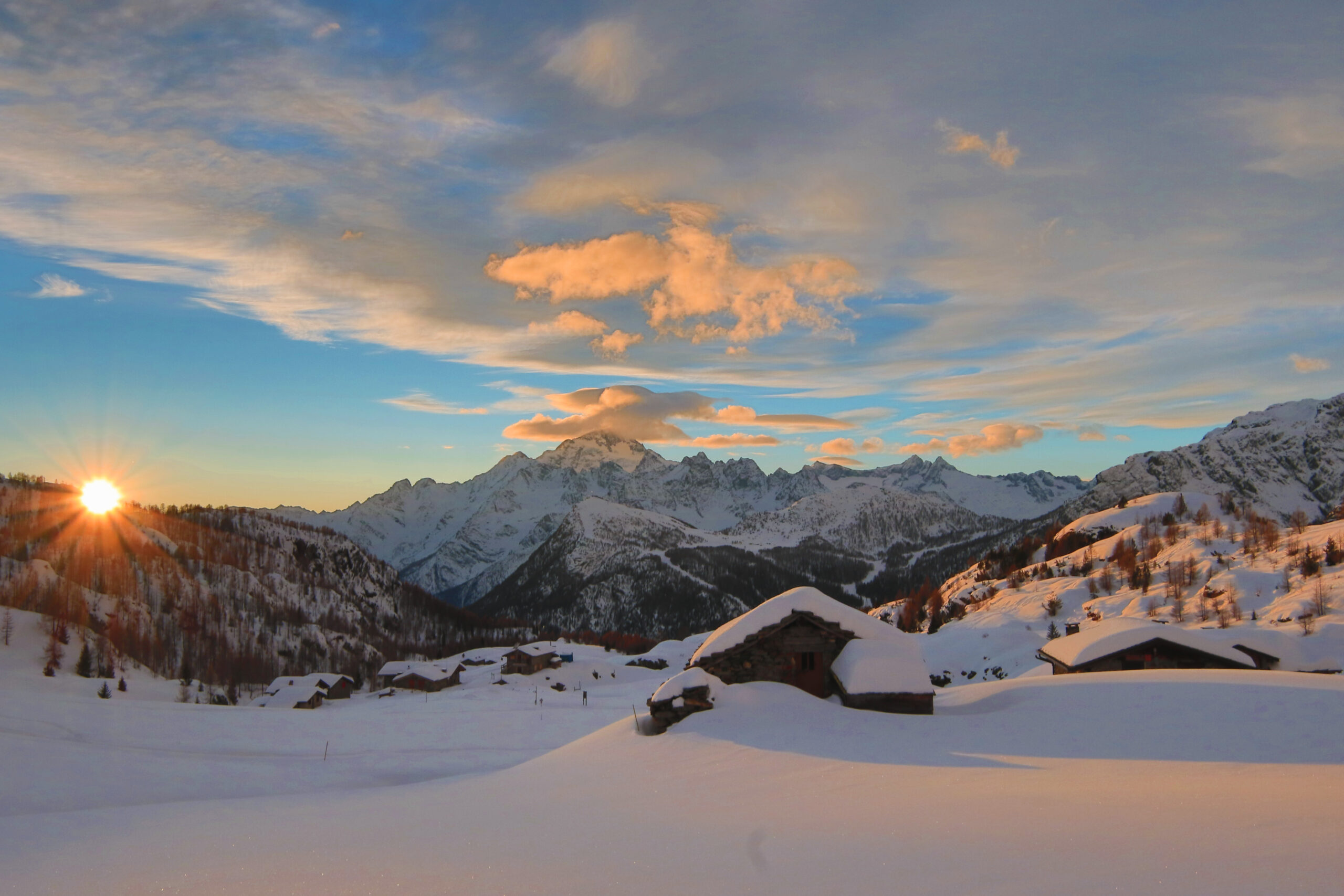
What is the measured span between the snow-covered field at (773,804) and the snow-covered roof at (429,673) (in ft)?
217

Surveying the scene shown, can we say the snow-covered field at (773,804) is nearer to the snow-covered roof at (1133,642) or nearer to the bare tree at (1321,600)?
the snow-covered roof at (1133,642)

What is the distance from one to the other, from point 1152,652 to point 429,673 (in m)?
85.9

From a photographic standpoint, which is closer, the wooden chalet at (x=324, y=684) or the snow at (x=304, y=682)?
the snow at (x=304, y=682)

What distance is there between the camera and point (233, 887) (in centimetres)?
940

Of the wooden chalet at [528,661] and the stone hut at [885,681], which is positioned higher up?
the stone hut at [885,681]

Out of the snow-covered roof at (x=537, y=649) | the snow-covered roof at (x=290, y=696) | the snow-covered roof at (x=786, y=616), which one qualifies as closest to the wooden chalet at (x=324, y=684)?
the snow-covered roof at (x=290, y=696)

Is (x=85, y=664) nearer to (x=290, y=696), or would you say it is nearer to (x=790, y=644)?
(x=290, y=696)

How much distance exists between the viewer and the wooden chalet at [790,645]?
25.4m

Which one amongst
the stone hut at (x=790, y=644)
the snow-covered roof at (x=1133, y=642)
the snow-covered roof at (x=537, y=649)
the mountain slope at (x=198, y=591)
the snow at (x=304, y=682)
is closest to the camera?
the stone hut at (x=790, y=644)

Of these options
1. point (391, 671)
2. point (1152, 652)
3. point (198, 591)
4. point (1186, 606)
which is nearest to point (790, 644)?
point (1152, 652)

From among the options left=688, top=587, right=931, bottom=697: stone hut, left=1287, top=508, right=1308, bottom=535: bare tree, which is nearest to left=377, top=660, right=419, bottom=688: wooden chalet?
left=688, top=587, right=931, bottom=697: stone hut

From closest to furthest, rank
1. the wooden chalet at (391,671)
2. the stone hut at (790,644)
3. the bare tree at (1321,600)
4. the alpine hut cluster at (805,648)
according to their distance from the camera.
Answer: the alpine hut cluster at (805,648) → the stone hut at (790,644) → the bare tree at (1321,600) → the wooden chalet at (391,671)

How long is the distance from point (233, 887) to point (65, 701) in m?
38.4

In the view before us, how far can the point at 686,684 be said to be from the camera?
2216 cm
